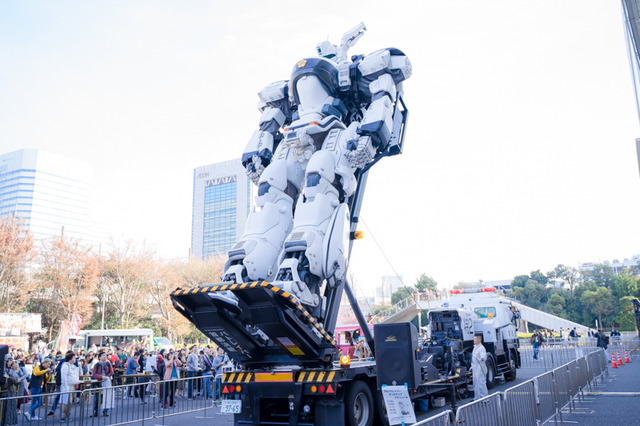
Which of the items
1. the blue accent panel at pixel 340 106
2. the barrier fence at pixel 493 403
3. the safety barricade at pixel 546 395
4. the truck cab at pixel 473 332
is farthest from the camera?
the truck cab at pixel 473 332

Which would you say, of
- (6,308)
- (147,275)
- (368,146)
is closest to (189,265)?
(147,275)

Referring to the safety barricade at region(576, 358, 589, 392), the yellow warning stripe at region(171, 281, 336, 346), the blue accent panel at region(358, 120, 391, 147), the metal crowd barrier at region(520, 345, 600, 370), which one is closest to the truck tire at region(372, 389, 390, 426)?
the yellow warning stripe at region(171, 281, 336, 346)

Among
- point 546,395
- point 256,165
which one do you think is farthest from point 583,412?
point 256,165

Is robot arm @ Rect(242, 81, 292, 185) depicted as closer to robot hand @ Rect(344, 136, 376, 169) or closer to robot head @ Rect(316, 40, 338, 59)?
robot head @ Rect(316, 40, 338, 59)

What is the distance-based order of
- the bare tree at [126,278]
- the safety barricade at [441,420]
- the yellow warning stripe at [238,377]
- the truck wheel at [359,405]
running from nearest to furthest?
the safety barricade at [441,420], the truck wheel at [359,405], the yellow warning stripe at [238,377], the bare tree at [126,278]

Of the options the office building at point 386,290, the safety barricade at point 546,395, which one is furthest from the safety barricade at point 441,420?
the office building at point 386,290

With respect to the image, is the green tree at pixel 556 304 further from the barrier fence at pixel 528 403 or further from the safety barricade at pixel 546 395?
the safety barricade at pixel 546 395

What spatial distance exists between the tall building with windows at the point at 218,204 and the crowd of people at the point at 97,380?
86584 mm

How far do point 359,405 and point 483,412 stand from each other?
2830 millimetres

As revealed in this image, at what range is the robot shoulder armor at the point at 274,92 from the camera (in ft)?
37.0

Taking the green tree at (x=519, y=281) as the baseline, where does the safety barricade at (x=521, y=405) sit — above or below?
below

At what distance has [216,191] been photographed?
363 ft

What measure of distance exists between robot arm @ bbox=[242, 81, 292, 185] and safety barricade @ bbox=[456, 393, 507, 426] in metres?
6.46

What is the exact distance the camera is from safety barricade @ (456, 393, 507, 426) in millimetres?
5164
